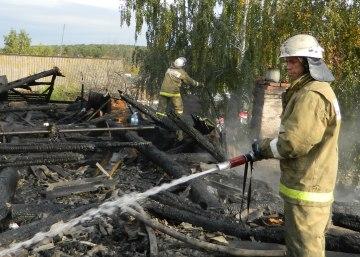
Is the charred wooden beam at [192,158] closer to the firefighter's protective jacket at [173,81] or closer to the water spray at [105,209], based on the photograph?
the water spray at [105,209]

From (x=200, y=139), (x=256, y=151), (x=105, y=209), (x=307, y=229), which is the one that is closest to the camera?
(x=307, y=229)

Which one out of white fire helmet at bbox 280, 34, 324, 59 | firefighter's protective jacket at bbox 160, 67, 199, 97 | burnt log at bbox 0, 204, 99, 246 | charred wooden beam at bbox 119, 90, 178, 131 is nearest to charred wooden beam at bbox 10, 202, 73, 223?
burnt log at bbox 0, 204, 99, 246

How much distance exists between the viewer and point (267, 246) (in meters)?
3.88

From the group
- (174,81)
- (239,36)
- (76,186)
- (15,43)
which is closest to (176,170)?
(76,186)

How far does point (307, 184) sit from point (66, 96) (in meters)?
24.3

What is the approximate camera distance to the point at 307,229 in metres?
3.14

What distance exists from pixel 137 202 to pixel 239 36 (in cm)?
1124

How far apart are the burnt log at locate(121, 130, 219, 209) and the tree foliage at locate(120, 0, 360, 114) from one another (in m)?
6.07

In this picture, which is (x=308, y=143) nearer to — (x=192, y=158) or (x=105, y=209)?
(x=105, y=209)

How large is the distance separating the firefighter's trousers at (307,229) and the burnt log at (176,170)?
1929mm

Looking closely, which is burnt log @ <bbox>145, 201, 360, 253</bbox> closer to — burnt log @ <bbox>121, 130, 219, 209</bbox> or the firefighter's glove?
burnt log @ <bbox>121, 130, 219, 209</bbox>

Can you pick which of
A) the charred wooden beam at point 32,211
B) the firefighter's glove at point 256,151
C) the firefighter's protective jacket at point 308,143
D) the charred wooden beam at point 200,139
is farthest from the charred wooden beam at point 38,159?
the firefighter's protective jacket at point 308,143

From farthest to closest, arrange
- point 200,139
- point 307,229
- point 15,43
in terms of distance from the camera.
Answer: point 15,43, point 200,139, point 307,229

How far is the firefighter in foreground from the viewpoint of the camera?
3027 millimetres
